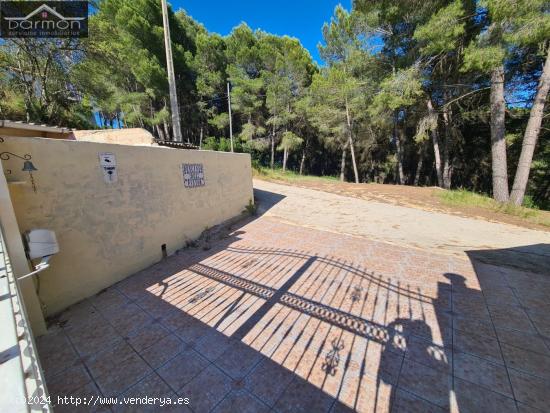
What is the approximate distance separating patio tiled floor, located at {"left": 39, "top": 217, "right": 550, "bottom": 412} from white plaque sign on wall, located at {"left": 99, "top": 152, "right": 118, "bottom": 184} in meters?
1.65

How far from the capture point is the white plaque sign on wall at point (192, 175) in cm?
486

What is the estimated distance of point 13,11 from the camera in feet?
22.4

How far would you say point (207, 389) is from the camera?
1821 mm

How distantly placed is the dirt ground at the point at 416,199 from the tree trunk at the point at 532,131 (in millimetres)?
945

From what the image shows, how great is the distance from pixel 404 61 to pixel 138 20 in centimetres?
1280

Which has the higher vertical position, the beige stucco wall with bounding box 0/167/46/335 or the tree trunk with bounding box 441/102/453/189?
the tree trunk with bounding box 441/102/453/189

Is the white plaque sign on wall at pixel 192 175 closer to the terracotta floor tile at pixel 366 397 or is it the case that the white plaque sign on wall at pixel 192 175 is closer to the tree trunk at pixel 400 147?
the terracotta floor tile at pixel 366 397

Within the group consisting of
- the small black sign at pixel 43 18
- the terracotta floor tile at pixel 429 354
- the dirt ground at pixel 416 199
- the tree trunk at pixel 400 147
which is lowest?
the terracotta floor tile at pixel 429 354

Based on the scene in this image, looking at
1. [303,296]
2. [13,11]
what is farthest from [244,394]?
[13,11]

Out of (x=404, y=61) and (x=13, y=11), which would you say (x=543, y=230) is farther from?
(x=13, y=11)

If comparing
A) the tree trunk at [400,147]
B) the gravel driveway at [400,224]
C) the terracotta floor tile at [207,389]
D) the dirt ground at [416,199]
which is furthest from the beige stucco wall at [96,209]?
the tree trunk at [400,147]

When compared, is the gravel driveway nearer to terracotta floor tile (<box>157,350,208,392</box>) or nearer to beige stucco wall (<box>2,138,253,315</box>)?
beige stucco wall (<box>2,138,253,315</box>)

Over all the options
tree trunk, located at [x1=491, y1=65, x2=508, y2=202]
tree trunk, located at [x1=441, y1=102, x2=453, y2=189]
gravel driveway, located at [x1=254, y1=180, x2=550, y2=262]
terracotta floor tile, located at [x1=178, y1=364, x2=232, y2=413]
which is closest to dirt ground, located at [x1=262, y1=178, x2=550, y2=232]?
gravel driveway, located at [x1=254, y1=180, x2=550, y2=262]

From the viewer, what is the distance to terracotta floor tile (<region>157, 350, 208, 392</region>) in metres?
1.90
